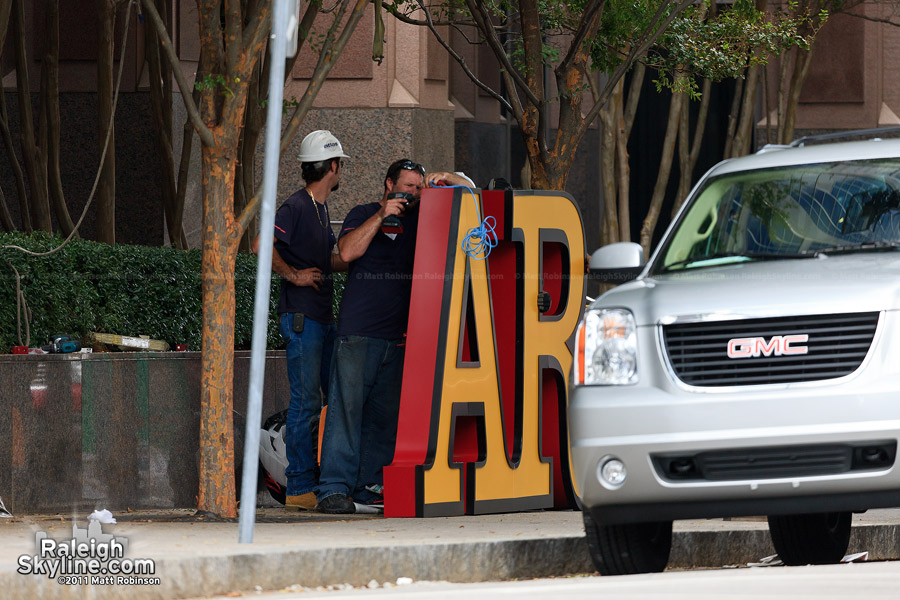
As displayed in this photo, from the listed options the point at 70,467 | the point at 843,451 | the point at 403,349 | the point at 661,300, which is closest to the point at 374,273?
the point at 403,349

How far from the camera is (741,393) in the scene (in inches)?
245

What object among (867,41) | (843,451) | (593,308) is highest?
(867,41)

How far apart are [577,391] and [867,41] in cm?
1956

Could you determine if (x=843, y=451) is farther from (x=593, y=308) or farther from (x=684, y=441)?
(x=593, y=308)

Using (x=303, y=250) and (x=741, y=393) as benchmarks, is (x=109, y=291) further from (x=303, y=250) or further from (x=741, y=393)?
(x=741, y=393)

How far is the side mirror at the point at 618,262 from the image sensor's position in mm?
7285

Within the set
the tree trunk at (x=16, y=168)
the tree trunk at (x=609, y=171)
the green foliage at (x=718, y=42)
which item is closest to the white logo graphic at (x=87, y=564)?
the tree trunk at (x=16, y=168)

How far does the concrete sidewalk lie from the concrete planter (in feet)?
2.43

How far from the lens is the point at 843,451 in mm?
6117

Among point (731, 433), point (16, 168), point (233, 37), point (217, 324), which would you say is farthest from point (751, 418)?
point (16, 168)

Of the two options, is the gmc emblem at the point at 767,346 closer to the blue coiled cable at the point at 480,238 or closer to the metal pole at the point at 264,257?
the metal pole at the point at 264,257

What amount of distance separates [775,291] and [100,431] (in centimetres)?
558

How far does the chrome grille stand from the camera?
6164mm

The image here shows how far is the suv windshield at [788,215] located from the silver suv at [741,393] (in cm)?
7
